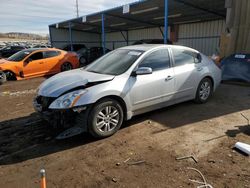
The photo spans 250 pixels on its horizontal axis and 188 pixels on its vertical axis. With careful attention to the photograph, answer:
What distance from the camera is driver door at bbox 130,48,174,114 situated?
413 centimetres

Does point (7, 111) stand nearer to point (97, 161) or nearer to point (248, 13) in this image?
point (97, 161)

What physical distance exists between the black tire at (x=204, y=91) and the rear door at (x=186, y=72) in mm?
202

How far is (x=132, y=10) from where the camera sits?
45.4 ft

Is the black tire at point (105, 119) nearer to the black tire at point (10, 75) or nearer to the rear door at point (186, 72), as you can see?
the rear door at point (186, 72)

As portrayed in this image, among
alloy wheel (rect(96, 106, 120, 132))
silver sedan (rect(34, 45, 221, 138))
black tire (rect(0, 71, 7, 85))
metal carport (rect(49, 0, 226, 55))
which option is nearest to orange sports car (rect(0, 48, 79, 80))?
black tire (rect(0, 71, 7, 85))

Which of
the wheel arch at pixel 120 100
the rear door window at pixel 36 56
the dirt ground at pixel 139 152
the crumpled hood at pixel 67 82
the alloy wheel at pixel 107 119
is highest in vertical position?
the rear door window at pixel 36 56

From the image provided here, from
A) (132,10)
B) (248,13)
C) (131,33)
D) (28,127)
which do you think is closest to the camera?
(28,127)

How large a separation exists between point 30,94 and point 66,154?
4.77 m

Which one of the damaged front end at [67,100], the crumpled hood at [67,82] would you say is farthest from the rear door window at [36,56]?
the damaged front end at [67,100]

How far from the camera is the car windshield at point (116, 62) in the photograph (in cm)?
423

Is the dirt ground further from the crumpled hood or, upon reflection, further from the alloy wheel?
the crumpled hood

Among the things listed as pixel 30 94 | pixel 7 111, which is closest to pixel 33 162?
pixel 7 111

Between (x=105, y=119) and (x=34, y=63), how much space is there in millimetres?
8039

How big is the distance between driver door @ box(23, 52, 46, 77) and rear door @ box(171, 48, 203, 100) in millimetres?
7782
